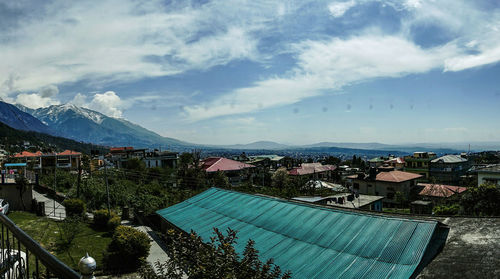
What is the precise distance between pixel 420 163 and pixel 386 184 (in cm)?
2713

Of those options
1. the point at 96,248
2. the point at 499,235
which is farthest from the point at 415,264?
the point at 96,248

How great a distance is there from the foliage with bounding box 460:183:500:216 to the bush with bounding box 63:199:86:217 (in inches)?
1383

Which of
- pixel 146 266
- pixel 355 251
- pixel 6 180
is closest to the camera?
pixel 146 266

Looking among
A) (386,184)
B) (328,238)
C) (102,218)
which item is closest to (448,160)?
(386,184)

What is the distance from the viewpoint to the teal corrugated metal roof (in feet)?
31.5

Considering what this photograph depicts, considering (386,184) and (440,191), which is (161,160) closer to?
(386,184)

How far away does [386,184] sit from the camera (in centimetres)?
5041

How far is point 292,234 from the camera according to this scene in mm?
13133

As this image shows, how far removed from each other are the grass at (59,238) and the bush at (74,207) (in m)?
1.54

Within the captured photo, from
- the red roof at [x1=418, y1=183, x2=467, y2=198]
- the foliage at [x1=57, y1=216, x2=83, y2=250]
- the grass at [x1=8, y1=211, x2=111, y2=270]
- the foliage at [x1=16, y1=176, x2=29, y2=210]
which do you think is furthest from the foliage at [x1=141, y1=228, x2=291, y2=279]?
the red roof at [x1=418, y1=183, x2=467, y2=198]

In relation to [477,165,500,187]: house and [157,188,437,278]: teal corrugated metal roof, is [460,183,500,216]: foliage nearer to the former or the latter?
[477,165,500,187]: house

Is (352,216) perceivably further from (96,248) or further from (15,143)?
(15,143)

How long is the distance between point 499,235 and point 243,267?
29.6 ft

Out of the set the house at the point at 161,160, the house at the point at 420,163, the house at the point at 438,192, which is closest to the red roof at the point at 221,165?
the house at the point at 161,160
